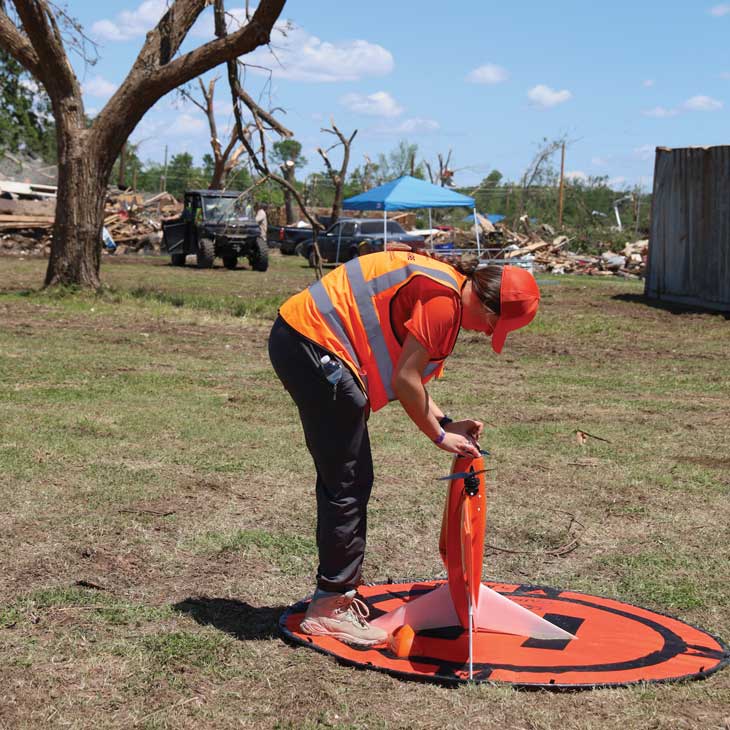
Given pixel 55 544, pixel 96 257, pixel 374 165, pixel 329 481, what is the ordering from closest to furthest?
pixel 329 481, pixel 55 544, pixel 96 257, pixel 374 165

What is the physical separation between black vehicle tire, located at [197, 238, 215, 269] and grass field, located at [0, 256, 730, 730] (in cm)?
1624

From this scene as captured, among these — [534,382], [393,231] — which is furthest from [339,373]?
[393,231]

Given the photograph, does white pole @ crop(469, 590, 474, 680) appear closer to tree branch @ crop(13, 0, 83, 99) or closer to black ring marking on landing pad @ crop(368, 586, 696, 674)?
black ring marking on landing pad @ crop(368, 586, 696, 674)

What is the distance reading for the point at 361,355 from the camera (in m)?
4.12

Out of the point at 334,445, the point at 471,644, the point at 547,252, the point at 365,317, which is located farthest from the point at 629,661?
the point at 547,252

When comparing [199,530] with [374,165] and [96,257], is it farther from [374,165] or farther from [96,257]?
[374,165]

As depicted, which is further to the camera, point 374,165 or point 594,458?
point 374,165

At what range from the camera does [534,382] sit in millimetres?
10797

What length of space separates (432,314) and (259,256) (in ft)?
83.0

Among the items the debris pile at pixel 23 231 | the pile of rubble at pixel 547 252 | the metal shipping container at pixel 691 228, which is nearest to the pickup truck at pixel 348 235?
the pile of rubble at pixel 547 252

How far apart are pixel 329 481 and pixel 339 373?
1.45 ft

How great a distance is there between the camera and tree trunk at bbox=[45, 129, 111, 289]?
652 inches

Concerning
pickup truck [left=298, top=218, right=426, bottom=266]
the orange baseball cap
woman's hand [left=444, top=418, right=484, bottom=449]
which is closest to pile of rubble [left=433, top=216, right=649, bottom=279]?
pickup truck [left=298, top=218, right=426, bottom=266]

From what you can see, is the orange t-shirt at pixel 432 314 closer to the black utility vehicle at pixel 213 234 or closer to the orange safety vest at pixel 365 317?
the orange safety vest at pixel 365 317
